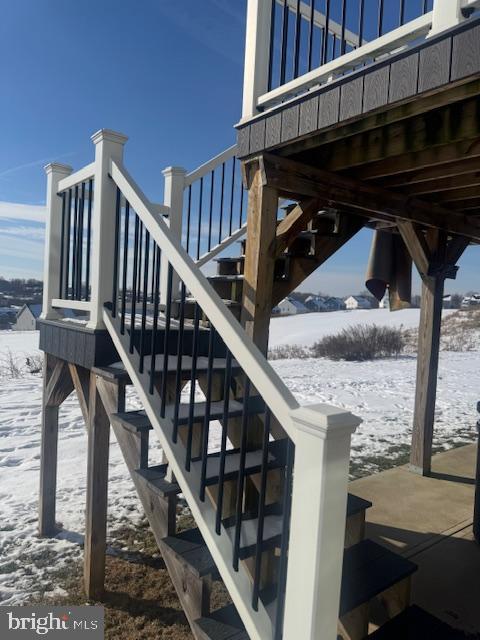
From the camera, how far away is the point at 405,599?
1.98 metres

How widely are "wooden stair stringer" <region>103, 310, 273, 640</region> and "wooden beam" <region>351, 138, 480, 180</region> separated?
1.77 m

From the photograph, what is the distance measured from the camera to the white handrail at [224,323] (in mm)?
1370

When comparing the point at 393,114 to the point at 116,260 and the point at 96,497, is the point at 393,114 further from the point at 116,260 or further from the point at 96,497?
the point at 96,497

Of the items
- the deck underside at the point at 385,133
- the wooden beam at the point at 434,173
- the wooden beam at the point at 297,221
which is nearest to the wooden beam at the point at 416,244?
the deck underside at the point at 385,133

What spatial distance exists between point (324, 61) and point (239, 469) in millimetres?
2157

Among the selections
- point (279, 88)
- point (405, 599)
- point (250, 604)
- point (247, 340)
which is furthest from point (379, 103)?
point (405, 599)

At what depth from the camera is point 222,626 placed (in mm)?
1674

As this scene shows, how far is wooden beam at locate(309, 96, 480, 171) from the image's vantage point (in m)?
1.93

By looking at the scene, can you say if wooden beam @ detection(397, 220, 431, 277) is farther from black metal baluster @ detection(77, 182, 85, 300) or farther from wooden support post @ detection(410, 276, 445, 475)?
black metal baluster @ detection(77, 182, 85, 300)

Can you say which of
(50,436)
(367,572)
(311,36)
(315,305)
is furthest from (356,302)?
Result: (367,572)

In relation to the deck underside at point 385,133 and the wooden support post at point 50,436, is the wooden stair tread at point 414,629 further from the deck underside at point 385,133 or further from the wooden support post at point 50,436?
the wooden support post at point 50,436

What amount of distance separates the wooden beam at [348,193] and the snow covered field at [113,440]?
2545 mm

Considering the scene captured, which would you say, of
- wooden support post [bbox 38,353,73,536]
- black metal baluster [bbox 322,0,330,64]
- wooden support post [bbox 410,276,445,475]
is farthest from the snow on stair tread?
wooden support post [bbox 410,276,445,475]

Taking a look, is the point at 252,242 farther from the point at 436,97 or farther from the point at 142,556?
the point at 142,556
